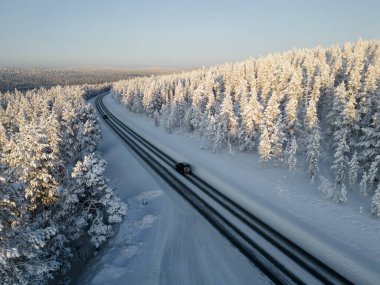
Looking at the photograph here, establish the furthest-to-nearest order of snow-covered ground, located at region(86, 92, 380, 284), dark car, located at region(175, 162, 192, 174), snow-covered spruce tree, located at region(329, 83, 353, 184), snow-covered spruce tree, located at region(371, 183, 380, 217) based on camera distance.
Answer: dark car, located at region(175, 162, 192, 174), snow-covered spruce tree, located at region(329, 83, 353, 184), snow-covered spruce tree, located at region(371, 183, 380, 217), snow-covered ground, located at region(86, 92, 380, 284)

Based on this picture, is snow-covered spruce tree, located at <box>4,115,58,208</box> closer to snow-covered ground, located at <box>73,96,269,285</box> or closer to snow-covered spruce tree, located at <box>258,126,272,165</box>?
snow-covered ground, located at <box>73,96,269,285</box>

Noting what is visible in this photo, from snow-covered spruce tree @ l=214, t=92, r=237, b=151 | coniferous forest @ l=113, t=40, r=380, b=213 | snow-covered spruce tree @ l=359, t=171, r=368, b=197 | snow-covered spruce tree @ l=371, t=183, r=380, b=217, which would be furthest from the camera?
snow-covered spruce tree @ l=214, t=92, r=237, b=151

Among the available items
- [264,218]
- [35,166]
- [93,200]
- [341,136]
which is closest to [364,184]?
[341,136]

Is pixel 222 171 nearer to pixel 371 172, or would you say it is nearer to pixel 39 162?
pixel 371 172

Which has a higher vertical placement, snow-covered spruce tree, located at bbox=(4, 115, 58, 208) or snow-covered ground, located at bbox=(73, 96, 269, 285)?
snow-covered spruce tree, located at bbox=(4, 115, 58, 208)

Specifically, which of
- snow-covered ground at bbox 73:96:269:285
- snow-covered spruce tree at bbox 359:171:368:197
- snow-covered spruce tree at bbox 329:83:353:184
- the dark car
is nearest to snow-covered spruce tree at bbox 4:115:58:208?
snow-covered ground at bbox 73:96:269:285

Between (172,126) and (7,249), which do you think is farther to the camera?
(172,126)

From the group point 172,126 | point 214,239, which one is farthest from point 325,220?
point 172,126

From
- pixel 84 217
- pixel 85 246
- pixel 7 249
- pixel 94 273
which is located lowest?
pixel 85 246

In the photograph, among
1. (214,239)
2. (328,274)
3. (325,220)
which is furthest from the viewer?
(325,220)
